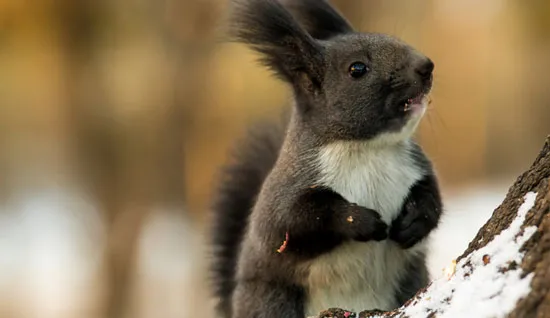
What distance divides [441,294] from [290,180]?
0.91 m

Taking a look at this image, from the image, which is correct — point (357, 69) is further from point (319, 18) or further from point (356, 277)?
point (356, 277)

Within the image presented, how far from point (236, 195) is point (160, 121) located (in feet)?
8.62

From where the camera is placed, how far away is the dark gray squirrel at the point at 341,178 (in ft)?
7.00

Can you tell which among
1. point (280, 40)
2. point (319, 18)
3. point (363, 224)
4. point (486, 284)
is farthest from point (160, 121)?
point (486, 284)

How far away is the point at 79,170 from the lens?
20.7ft

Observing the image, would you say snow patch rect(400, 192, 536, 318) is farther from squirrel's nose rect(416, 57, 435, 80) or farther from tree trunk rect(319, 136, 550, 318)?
squirrel's nose rect(416, 57, 435, 80)

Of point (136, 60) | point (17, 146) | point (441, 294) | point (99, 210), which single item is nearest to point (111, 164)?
point (99, 210)

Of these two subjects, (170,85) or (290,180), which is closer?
(290,180)

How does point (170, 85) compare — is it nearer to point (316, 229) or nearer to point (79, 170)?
point (79, 170)

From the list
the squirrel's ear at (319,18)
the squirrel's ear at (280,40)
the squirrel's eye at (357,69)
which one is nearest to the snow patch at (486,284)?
the squirrel's eye at (357,69)

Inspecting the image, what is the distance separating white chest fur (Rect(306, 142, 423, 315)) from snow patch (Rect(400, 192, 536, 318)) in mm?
704

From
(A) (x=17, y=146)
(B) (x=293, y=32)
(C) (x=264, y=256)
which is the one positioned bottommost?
(A) (x=17, y=146)

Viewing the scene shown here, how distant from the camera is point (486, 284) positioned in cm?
130

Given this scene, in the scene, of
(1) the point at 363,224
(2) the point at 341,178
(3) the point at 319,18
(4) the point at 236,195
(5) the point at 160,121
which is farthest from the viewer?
(5) the point at 160,121
